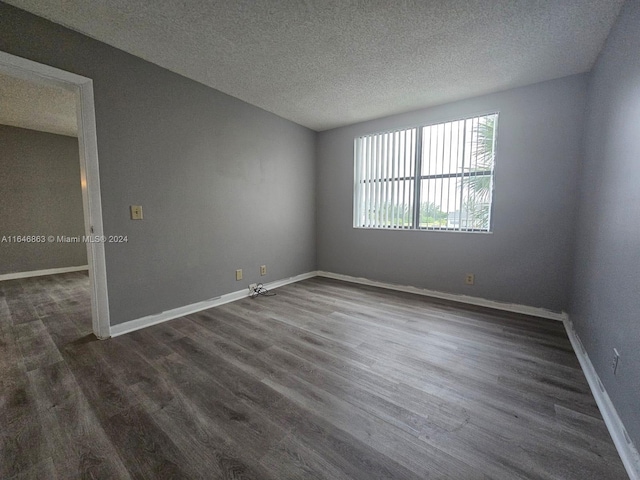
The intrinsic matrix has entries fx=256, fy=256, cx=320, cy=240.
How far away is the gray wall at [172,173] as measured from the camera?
212cm

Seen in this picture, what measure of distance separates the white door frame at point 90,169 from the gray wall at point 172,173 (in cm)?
6

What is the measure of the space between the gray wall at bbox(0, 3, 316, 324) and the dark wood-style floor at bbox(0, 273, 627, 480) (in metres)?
0.58

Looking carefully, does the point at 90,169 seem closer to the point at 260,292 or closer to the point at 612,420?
the point at 260,292

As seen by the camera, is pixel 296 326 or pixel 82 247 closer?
pixel 296 326

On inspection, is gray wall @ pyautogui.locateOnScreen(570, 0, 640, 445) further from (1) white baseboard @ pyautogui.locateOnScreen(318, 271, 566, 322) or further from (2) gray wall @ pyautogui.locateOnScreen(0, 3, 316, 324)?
(2) gray wall @ pyautogui.locateOnScreen(0, 3, 316, 324)

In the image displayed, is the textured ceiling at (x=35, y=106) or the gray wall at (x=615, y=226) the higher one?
the textured ceiling at (x=35, y=106)

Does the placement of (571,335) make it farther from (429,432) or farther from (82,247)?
(82,247)

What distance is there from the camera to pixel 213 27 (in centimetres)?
192

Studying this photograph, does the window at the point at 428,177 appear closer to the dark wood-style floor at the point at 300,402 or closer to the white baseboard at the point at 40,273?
the dark wood-style floor at the point at 300,402

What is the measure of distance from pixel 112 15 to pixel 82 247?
15.9 ft

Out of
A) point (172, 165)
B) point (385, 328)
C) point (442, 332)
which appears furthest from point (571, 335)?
point (172, 165)

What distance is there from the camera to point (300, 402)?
147cm

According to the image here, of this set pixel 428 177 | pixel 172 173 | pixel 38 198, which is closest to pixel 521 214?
pixel 428 177

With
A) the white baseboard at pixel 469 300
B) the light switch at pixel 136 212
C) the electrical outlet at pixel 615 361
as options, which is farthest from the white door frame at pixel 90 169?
the electrical outlet at pixel 615 361
